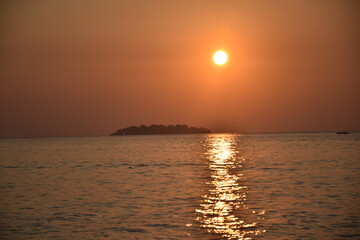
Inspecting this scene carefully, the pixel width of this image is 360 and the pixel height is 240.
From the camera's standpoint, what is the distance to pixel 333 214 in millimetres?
28922

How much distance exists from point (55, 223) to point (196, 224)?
8391mm

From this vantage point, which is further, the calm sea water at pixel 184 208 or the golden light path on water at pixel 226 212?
the calm sea water at pixel 184 208

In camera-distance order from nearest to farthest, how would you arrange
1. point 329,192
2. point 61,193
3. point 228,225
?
point 228,225
point 329,192
point 61,193

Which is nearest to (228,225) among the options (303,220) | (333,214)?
(303,220)

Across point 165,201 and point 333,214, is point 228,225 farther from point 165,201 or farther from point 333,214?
point 165,201

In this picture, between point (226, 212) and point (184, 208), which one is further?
point (184, 208)

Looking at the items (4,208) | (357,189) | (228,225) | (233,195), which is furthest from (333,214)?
(4,208)

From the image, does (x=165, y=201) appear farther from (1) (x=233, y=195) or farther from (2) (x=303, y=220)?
(2) (x=303, y=220)

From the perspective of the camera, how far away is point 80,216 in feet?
98.2

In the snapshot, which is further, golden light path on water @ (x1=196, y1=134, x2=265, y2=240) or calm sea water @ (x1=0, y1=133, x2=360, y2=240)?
calm sea water @ (x1=0, y1=133, x2=360, y2=240)

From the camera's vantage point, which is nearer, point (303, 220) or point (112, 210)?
point (303, 220)

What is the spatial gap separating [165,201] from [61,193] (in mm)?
11392

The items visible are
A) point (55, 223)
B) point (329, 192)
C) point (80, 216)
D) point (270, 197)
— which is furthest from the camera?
point (329, 192)

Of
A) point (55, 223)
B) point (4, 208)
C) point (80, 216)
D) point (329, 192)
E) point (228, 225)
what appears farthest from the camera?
point (329, 192)
